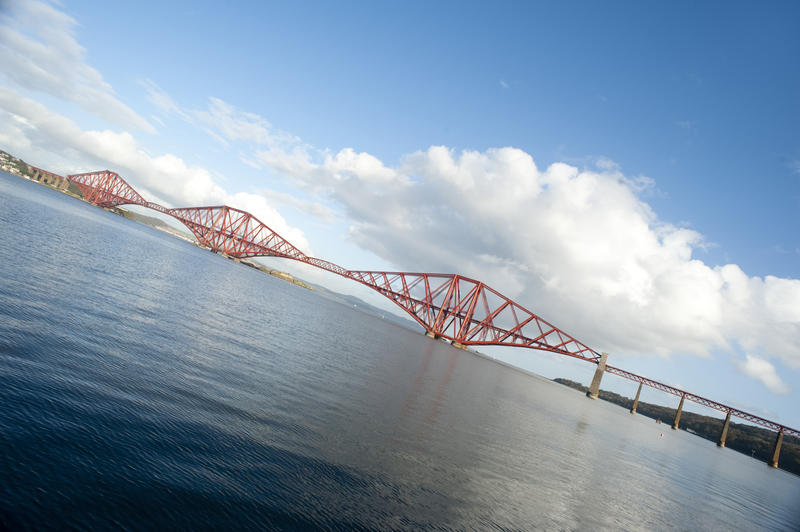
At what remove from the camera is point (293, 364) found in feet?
53.5

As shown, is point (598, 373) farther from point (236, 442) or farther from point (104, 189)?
point (104, 189)

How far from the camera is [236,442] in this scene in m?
7.63

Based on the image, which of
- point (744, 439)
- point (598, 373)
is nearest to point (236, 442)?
point (598, 373)

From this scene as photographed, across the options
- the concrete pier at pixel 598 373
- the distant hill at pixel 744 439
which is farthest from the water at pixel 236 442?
the distant hill at pixel 744 439

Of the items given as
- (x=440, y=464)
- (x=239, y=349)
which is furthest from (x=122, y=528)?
(x=239, y=349)

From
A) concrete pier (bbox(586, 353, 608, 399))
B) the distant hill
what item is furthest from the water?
the distant hill

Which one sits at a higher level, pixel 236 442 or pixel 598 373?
pixel 598 373

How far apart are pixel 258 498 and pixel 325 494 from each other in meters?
1.26

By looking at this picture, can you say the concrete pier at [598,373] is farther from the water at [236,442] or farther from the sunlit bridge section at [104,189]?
the sunlit bridge section at [104,189]

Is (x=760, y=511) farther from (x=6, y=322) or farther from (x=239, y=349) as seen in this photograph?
(x=6, y=322)

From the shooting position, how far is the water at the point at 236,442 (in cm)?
532

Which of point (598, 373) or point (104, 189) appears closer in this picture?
point (598, 373)

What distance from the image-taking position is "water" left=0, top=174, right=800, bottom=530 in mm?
5324

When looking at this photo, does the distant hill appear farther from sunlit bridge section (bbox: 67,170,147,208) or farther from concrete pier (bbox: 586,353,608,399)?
sunlit bridge section (bbox: 67,170,147,208)
